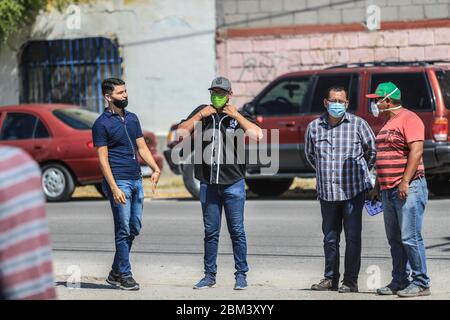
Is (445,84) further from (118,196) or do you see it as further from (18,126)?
(118,196)

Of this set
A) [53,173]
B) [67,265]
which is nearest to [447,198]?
Answer: [53,173]

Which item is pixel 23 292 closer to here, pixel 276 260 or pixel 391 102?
pixel 391 102

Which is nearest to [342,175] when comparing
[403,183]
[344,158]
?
[344,158]

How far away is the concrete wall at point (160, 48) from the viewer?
22844 millimetres

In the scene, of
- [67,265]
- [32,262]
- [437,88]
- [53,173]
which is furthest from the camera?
[53,173]

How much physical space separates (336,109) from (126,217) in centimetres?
190

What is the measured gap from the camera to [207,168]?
349 inches

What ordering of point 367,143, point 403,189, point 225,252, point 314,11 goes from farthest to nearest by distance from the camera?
point 314,11 < point 225,252 < point 367,143 < point 403,189

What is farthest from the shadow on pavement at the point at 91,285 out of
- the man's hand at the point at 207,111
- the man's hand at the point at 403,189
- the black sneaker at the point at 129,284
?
the man's hand at the point at 403,189

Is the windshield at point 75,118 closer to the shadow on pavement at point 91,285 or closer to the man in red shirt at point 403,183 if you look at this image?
the shadow on pavement at point 91,285

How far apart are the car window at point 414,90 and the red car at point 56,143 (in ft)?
13.4

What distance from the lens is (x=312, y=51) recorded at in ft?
72.7

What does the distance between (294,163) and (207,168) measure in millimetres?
7686

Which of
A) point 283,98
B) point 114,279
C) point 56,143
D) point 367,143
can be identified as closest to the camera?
point 367,143
